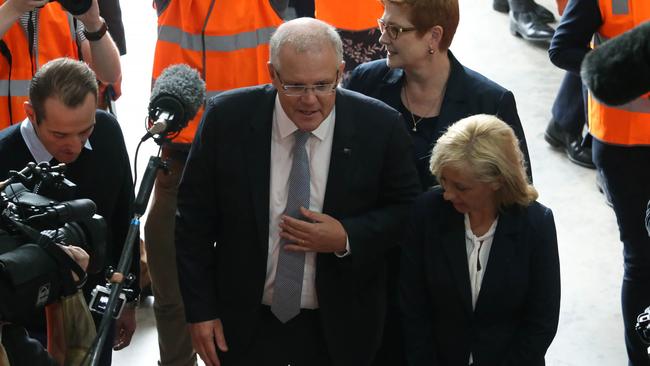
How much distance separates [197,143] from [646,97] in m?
2.10

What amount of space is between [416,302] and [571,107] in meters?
3.62

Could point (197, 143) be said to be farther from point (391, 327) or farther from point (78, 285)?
point (391, 327)

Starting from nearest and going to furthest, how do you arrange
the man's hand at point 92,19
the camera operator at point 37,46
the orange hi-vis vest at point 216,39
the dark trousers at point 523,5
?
the man's hand at point 92,19 < the camera operator at point 37,46 < the orange hi-vis vest at point 216,39 < the dark trousers at point 523,5

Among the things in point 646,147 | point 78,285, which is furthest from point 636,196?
point 78,285

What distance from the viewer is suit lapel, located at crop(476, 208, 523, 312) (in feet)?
11.7

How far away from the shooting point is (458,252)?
3.60 metres

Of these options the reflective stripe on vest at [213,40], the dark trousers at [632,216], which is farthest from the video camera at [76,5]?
the dark trousers at [632,216]

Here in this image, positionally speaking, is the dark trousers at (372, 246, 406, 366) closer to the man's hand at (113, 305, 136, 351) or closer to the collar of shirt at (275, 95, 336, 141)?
the collar of shirt at (275, 95, 336, 141)

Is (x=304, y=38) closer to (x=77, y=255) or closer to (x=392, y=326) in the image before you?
(x=77, y=255)

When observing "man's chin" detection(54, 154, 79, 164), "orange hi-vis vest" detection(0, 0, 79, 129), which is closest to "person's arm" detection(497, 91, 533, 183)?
"man's chin" detection(54, 154, 79, 164)

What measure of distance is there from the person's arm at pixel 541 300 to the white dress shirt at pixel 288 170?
72 cm

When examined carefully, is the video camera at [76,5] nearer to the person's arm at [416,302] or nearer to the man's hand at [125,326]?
the man's hand at [125,326]

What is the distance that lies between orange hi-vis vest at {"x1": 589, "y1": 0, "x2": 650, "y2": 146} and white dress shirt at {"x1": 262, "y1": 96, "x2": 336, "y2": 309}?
62.1 inches

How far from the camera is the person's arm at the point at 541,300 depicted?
3.58m
